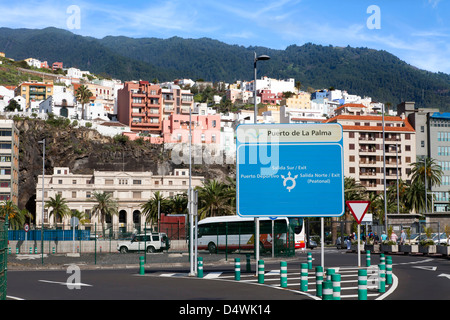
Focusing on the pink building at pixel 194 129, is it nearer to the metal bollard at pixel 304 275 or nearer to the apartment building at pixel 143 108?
the apartment building at pixel 143 108

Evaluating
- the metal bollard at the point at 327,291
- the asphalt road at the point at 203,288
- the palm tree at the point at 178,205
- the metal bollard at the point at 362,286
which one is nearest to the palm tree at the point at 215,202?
the palm tree at the point at 178,205

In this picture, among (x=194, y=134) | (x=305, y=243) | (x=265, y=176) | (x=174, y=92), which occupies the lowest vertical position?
(x=305, y=243)

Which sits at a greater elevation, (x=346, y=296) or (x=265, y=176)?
(x=265, y=176)

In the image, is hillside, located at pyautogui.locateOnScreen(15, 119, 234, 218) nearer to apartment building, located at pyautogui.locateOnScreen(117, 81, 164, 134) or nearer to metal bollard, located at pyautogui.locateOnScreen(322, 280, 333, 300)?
apartment building, located at pyautogui.locateOnScreen(117, 81, 164, 134)

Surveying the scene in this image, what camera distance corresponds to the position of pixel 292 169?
2391 centimetres

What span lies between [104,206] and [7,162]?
20491mm

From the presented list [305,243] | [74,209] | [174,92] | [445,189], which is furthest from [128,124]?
[305,243]

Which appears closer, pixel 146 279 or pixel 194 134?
pixel 146 279

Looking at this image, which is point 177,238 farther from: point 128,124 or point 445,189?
point 128,124

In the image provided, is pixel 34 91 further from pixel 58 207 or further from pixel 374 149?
pixel 374 149

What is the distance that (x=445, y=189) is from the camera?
122000 millimetres

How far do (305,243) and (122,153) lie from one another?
248ft

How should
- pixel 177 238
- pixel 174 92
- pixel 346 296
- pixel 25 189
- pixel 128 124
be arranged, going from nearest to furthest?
pixel 346 296, pixel 177 238, pixel 25 189, pixel 128 124, pixel 174 92

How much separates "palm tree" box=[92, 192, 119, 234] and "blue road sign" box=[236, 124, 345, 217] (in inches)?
3045
